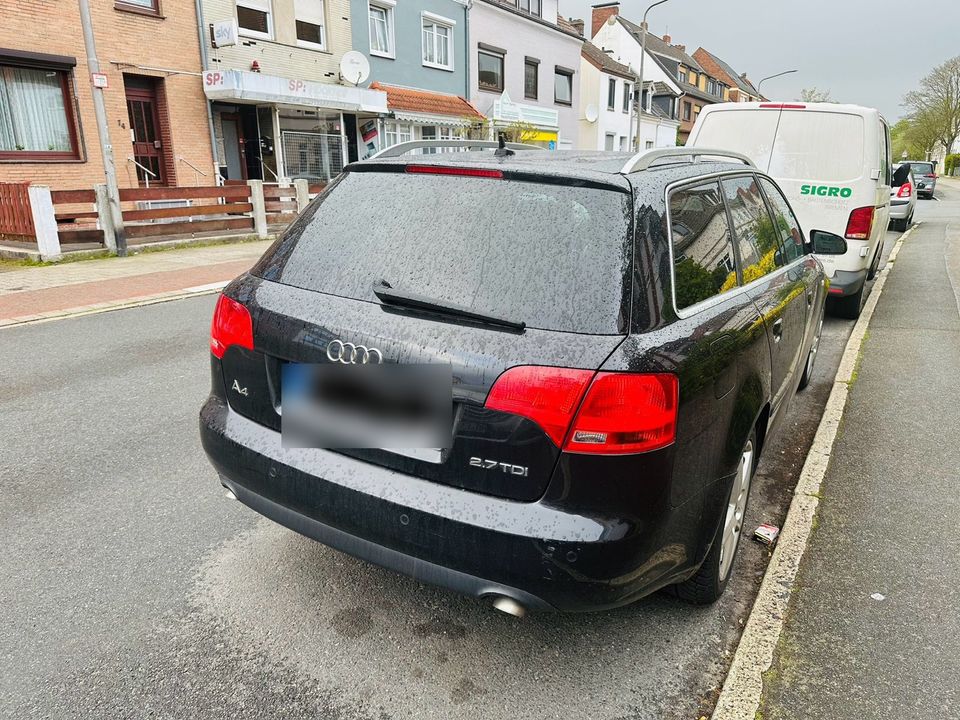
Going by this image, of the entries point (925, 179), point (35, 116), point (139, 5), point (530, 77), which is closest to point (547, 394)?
point (35, 116)

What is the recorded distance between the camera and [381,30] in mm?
23297

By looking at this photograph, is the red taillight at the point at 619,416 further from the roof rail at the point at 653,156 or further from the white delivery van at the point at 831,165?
the white delivery van at the point at 831,165

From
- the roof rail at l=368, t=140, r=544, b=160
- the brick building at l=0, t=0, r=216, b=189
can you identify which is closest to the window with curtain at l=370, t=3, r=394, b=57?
the brick building at l=0, t=0, r=216, b=189

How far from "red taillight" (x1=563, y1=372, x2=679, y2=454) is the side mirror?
3246 mm

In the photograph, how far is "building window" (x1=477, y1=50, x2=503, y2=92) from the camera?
28.5m

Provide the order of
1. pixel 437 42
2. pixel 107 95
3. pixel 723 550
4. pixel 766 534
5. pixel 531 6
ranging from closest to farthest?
pixel 723 550
pixel 766 534
pixel 107 95
pixel 437 42
pixel 531 6

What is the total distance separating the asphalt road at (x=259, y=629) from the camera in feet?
7.63

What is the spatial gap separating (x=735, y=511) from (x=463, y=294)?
4.93 ft

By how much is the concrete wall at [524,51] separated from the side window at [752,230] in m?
25.8

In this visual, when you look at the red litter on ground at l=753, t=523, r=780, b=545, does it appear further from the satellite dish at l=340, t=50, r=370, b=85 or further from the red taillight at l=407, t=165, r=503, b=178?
the satellite dish at l=340, t=50, r=370, b=85

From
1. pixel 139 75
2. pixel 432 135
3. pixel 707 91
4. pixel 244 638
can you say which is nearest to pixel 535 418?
pixel 244 638

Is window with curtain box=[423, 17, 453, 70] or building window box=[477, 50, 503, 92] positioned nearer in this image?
window with curtain box=[423, 17, 453, 70]

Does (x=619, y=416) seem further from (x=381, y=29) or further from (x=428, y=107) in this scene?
(x=428, y=107)

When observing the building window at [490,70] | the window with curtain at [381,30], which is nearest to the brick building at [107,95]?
the window with curtain at [381,30]
